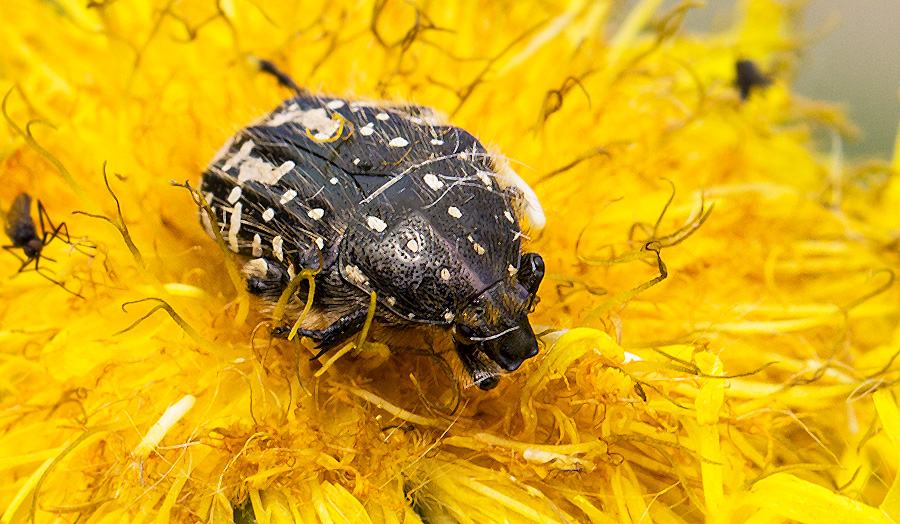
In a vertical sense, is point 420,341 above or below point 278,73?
below

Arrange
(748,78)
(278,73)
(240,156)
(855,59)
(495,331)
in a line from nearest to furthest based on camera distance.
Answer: (495,331)
(240,156)
(278,73)
(748,78)
(855,59)

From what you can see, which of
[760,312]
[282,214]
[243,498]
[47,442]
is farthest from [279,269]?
[760,312]

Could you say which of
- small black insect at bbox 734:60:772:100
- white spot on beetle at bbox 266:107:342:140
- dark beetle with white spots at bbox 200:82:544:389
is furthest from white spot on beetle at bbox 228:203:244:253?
small black insect at bbox 734:60:772:100

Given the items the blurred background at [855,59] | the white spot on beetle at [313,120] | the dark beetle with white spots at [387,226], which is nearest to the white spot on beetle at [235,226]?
the dark beetle with white spots at [387,226]

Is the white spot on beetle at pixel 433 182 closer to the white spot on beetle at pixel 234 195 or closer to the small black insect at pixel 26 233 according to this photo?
the white spot on beetle at pixel 234 195

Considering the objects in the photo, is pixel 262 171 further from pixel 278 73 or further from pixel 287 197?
pixel 278 73

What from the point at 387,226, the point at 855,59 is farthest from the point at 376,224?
the point at 855,59

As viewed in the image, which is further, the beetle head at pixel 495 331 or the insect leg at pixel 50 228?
the insect leg at pixel 50 228
